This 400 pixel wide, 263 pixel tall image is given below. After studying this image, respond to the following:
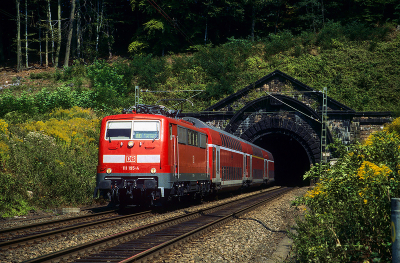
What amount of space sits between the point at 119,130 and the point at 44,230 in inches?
187

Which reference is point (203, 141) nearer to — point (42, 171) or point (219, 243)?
point (42, 171)

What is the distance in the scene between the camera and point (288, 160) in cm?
5722

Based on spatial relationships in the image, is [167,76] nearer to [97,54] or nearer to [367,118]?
[97,54]

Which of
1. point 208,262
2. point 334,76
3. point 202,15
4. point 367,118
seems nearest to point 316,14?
point 202,15

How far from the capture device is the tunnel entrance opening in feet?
167

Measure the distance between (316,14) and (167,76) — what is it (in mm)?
27608

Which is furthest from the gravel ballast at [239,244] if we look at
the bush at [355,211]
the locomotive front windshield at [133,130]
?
the locomotive front windshield at [133,130]

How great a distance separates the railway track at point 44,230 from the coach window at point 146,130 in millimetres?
2742

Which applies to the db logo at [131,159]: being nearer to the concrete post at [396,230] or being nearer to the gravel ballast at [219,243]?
the gravel ballast at [219,243]

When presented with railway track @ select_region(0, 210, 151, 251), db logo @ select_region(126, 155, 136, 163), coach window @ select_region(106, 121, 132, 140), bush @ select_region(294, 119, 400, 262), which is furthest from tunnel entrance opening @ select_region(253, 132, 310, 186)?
bush @ select_region(294, 119, 400, 262)

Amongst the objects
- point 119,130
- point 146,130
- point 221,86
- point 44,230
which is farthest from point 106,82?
point 44,230

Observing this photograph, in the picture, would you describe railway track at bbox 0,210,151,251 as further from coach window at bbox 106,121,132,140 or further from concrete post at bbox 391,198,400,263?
concrete post at bbox 391,198,400,263

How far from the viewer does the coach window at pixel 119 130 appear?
14023 millimetres

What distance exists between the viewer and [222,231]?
1089 centimetres
